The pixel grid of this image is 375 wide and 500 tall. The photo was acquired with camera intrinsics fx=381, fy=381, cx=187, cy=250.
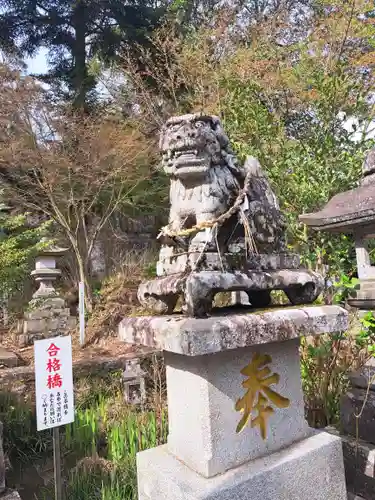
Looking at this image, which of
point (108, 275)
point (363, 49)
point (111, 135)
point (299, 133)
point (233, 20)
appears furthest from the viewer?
point (108, 275)

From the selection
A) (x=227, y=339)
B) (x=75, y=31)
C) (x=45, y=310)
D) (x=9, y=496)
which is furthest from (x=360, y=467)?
(x=75, y=31)

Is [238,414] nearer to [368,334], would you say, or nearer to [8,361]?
[368,334]

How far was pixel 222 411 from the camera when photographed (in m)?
1.47

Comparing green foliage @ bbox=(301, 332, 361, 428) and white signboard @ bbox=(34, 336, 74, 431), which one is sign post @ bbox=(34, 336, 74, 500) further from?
green foliage @ bbox=(301, 332, 361, 428)

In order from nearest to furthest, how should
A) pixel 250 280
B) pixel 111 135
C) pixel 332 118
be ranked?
pixel 250 280 → pixel 332 118 → pixel 111 135

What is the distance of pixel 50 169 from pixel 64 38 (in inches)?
185

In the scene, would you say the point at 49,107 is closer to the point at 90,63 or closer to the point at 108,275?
the point at 90,63

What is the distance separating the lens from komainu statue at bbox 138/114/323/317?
152 centimetres

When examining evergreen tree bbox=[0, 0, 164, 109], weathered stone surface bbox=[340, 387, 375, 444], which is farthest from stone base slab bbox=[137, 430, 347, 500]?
evergreen tree bbox=[0, 0, 164, 109]

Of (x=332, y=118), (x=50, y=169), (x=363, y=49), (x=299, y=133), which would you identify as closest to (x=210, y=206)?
(x=332, y=118)

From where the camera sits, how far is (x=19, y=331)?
8227 mm

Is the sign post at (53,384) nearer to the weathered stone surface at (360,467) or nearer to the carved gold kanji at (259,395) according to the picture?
the carved gold kanji at (259,395)

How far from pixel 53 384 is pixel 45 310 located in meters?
5.97

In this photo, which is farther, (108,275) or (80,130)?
(108,275)
